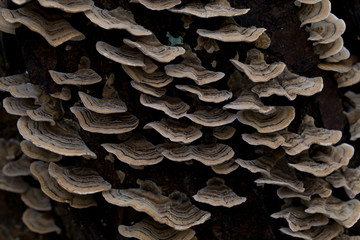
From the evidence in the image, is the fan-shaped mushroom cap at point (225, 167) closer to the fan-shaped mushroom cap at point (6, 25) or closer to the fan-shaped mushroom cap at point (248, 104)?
the fan-shaped mushroom cap at point (248, 104)

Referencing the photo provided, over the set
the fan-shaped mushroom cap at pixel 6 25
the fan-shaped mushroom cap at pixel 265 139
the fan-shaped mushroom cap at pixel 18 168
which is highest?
the fan-shaped mushroom cap at pixel 6 25

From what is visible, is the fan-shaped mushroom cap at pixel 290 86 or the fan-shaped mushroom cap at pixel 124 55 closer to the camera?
the fan-shaped mushroom cap at pixel 124 55

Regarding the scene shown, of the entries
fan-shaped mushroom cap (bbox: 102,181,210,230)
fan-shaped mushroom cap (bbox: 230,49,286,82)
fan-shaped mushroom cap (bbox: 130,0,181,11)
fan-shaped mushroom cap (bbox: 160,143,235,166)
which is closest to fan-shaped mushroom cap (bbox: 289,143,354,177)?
fan-shaped mushroom cap (bbox: 160,143,235,166)

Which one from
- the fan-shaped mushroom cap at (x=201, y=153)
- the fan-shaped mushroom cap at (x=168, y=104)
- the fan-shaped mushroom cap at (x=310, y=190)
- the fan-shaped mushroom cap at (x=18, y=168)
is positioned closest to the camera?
the fan-shaped mushroom cap at (x=168, y=104)

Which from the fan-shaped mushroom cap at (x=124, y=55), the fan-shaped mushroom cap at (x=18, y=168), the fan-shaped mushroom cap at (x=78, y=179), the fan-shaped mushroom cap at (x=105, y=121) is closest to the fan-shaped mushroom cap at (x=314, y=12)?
the fan-shaped mushroom cap at (x=124, y=55)

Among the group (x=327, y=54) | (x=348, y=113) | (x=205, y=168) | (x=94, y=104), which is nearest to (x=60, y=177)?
(x=94, y=104)

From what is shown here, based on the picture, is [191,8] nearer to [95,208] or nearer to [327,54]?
[327,54]

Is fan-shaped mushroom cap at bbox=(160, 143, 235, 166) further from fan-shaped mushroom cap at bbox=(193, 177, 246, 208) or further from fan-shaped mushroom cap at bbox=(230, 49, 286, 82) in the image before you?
fan-shaped mushroom cap at bbox=(230, 49, 286, 82)
